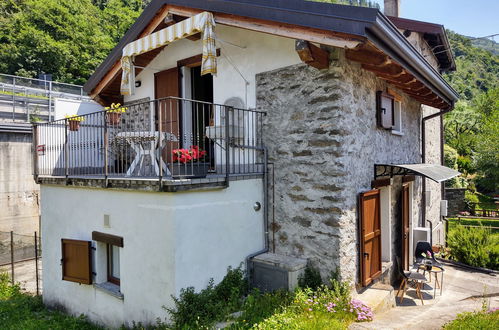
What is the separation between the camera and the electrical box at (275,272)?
5340mm

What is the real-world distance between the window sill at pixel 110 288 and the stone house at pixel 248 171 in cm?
2

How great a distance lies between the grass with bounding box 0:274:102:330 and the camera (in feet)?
20.0

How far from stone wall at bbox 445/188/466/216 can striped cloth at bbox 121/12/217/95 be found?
1949 centimetres

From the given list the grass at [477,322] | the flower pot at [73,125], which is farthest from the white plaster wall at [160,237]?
the grass at [477,322]

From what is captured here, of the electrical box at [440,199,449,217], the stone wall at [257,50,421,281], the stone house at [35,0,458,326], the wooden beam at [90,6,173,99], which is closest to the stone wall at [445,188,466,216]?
the electrical box at [440,199,449,217]

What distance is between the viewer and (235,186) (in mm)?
5582

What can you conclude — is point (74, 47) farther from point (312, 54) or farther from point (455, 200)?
point (455, 200)

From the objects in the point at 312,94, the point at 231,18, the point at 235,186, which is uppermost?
the point at 231,18

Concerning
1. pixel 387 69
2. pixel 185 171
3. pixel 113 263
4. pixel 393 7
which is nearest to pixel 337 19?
pixel 387 69

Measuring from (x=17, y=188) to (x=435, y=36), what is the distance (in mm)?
15474

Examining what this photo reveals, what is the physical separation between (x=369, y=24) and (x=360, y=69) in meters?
1.72

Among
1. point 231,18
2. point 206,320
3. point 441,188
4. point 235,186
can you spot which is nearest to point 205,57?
point 231,18

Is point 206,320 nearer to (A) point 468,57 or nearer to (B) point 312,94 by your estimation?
(B) point 312,94

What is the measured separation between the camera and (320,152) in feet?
17.8
